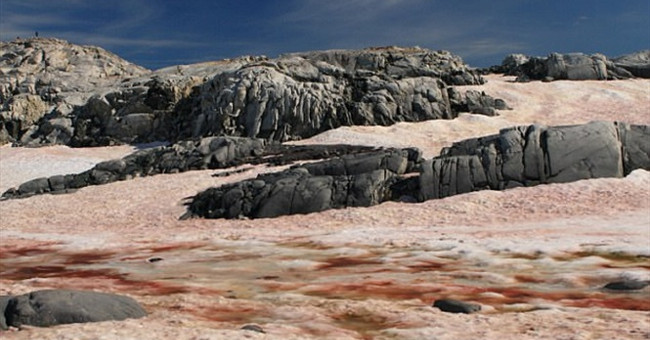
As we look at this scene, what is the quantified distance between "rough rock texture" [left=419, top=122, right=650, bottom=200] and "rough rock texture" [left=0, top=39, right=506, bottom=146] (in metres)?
22.1

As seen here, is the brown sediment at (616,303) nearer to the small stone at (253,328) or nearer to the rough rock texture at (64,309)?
the small stone at (253,328)

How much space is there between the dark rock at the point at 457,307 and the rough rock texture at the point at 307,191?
15934 millimetres

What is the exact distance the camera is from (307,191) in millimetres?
27094

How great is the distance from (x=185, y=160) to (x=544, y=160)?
25.2 m

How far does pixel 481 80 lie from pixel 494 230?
4603 cm

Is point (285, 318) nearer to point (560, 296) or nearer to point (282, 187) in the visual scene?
point (560, 296)

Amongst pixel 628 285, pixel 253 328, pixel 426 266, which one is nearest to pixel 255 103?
pixel 426 266

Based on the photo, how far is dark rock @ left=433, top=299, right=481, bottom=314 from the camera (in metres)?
10.0

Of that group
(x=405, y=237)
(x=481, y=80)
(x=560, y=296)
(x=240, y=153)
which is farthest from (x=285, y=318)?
(x=481, y=80)

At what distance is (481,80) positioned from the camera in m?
62.9

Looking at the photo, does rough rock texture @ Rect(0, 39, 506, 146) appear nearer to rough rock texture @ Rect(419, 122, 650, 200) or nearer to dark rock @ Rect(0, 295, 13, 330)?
rough rock texture @ Rect(419, 122, 650, 200)

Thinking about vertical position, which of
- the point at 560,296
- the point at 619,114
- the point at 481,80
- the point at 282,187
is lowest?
the point at 560,296

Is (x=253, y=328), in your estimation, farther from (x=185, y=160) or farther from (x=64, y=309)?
(x=185, y=160)

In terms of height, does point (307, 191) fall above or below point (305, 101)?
below
